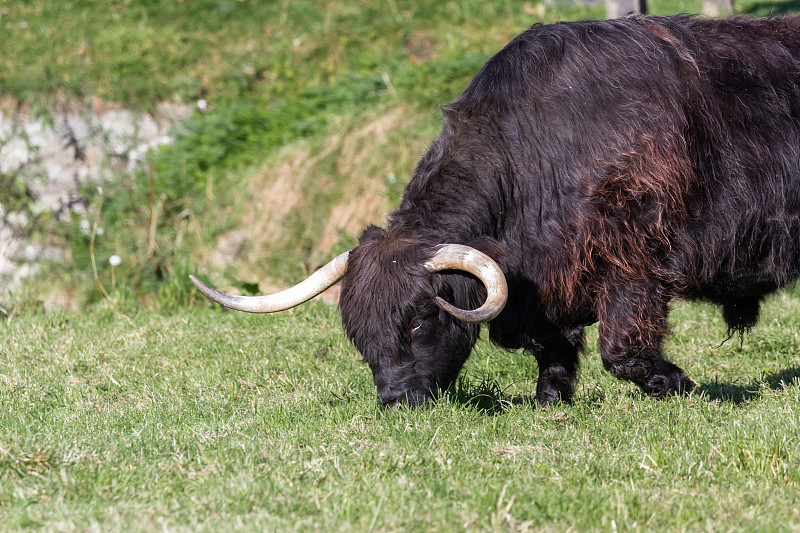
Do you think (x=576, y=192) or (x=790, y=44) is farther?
(x=790, y=44)

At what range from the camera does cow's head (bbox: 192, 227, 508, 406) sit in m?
4.82

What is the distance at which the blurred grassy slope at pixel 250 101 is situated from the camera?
34.6ft


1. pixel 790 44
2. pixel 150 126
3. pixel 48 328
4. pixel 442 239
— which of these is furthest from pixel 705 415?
pixel 150 126

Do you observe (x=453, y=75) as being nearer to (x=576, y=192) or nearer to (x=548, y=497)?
(x=576, y=192)

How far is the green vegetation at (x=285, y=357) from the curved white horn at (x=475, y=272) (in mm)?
551

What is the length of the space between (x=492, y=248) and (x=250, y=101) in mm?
8281

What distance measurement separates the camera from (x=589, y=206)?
4918 mm

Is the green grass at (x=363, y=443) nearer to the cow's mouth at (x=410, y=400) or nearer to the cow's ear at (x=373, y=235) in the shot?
the cow's mouth at (x=410, y=400)

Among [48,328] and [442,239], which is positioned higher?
[442,239]

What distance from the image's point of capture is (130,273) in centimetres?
1014

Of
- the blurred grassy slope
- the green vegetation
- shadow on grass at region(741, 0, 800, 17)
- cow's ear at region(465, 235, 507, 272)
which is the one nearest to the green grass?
the green vegetation

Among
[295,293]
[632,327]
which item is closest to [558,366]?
[632,327]

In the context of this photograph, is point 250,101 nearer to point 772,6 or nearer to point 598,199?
point 598,199

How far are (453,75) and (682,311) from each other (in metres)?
5.10
